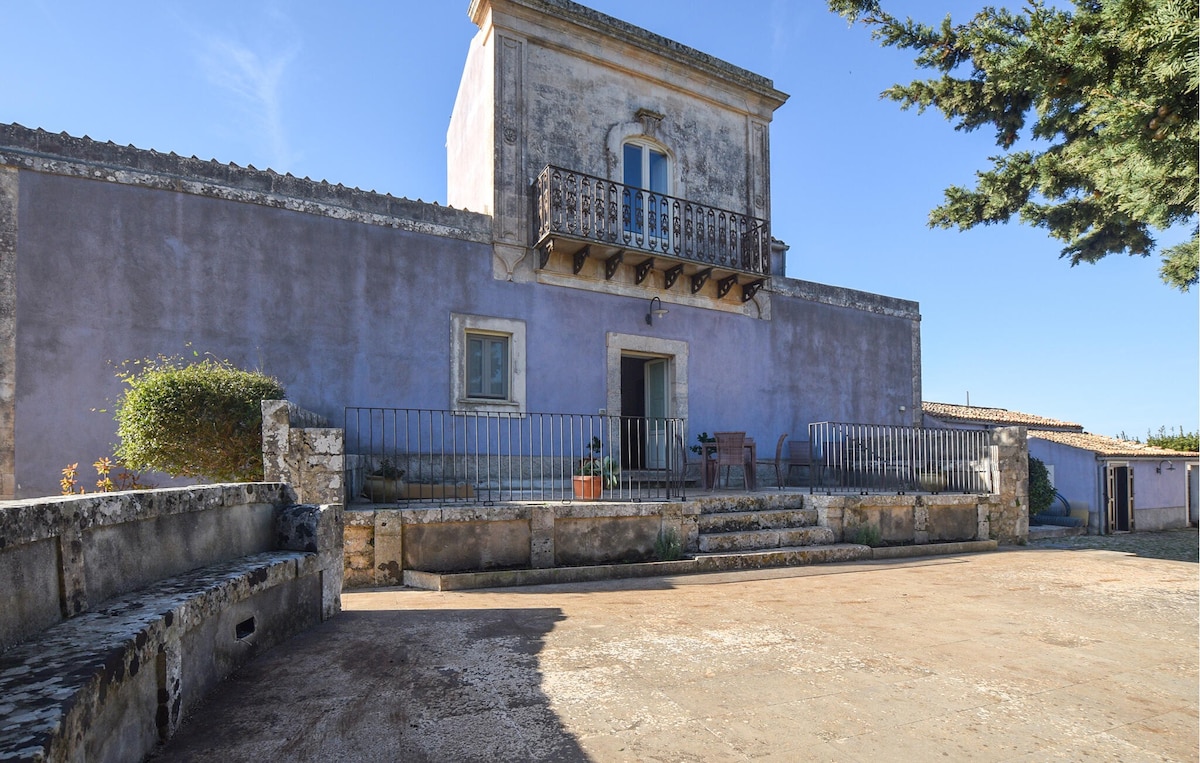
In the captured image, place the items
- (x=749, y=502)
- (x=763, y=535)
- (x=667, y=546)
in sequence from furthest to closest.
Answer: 1. (x=749, y=502)
2. (x=763, y=535)
3. (x=667, y=546)

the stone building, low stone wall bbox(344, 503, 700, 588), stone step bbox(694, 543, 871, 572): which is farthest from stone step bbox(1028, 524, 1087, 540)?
low stone wall bbox(344, 503, 700, 588)

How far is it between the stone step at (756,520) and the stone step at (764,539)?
0.46ft

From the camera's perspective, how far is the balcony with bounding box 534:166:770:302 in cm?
970

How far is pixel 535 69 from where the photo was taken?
10.1m

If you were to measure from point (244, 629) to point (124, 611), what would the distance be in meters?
1.16

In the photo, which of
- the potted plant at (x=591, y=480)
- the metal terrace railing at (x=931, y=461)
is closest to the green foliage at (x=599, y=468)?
the potted plant at (x=591, y=480)

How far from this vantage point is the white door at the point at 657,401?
436 inches

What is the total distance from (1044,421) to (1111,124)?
1662cm

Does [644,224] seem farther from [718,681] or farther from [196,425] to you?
[718,681]

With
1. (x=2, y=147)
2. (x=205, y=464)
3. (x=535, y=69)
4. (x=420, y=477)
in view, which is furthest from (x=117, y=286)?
(x=535, y=69)

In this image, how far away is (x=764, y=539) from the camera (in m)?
7.77

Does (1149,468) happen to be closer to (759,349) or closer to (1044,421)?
(1044,421)

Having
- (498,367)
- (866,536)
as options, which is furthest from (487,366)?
(866,536)

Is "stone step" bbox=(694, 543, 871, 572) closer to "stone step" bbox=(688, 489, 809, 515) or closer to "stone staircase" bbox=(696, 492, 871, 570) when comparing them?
"stone staircase" bbox=(696, 492, 871, 570)
